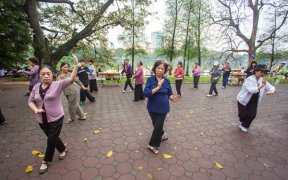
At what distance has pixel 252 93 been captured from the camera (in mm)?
4199

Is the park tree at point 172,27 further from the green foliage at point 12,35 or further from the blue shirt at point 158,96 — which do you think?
the blue shirt at point 158,96

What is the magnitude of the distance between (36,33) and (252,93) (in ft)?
48.9

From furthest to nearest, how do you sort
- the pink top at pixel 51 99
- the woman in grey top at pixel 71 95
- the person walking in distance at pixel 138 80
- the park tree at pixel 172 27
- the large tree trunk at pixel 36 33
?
1. the park tree at pixel 172 27
2. the large tree trunk at pixel 36 33
3. the person walking in distance at pixel 138 80
4. the woman in grey top at pixel 71 95
5. the pink top at pixel 51 99

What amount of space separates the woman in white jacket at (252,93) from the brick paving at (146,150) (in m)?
0.48

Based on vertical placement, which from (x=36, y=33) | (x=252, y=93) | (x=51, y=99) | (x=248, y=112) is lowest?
(x=248, y=112)

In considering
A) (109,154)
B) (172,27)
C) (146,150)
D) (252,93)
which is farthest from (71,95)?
(172,27)

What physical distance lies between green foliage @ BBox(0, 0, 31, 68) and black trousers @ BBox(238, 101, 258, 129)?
42.4 feet

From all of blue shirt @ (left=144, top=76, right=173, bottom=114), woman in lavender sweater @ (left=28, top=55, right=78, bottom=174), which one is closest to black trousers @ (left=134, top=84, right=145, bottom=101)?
blue shirt @ (left=144, top=76, right=173, bottom=114)

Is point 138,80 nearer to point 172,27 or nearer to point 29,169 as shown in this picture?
point 29,169

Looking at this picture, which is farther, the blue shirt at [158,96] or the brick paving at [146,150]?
the blue shirt at [158,96]

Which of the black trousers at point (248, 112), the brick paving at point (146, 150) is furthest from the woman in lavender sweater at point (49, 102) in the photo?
the black trousers at point (248, 112)

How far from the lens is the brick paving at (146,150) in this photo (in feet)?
9.26

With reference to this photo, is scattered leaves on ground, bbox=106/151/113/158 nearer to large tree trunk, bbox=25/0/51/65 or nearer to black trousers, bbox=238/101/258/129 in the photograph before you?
black trousers, bbox=238/101/258/129

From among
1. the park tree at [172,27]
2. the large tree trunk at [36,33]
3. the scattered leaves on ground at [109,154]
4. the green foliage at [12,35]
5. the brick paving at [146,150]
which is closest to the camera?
the brick paving at [146,150]
